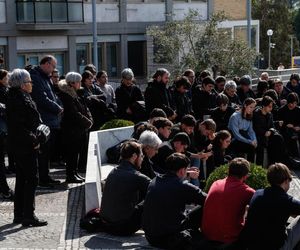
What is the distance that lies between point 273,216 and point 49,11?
27.2 m

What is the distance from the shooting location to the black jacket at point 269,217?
313 inches

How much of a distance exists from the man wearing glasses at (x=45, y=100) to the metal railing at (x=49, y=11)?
2149 cm

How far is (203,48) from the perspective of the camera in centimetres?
3052

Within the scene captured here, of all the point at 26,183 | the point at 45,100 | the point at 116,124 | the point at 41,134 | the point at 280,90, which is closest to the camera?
the point at 26,183

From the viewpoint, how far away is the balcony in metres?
32.8

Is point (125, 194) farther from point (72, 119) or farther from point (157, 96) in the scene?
point (157, 96)

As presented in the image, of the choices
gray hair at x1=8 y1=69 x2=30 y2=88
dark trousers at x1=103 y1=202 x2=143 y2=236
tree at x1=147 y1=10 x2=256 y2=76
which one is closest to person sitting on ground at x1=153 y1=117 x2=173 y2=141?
dark trousers at x1=103 y1=202 x2=143 y2=236

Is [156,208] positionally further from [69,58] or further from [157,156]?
[69,58]

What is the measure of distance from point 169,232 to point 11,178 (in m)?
5.13

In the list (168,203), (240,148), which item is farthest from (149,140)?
(240,148)

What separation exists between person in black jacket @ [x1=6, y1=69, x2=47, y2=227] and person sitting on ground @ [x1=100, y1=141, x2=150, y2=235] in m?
1.06

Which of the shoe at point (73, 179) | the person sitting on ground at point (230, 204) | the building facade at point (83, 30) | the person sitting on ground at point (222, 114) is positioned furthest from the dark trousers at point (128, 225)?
the building facade at point (83, 30)

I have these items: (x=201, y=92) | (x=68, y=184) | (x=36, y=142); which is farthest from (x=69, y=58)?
(x=36, y=142)

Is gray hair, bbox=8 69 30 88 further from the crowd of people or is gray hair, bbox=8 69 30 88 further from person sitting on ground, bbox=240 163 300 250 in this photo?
person sitting on ground, bbox=240 163 300 250
